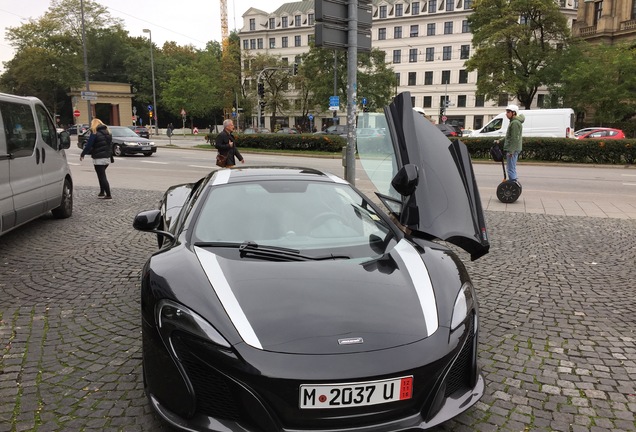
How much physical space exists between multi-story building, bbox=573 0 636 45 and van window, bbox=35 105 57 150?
52106 mm

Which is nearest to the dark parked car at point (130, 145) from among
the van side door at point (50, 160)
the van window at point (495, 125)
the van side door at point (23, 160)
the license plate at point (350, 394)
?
the van side door at point (50, 160)

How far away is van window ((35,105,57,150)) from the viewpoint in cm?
710

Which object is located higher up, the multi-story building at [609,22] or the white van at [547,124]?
the multi-story building at [609,22]

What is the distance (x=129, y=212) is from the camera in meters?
8.98

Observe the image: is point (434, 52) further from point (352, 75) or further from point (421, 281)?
point (421, 281)

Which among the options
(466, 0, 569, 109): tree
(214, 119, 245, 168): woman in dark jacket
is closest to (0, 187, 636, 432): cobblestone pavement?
(214, 119, 245, 168): woman in dark jacket

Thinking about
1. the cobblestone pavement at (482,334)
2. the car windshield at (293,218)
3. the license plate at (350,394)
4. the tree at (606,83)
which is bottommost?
the cobblestone pavement at (482,334)

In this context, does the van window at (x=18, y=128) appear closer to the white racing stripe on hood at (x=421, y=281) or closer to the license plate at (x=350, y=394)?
the white racing stripe on hood at (x=421, y=281)

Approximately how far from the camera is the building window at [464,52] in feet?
238

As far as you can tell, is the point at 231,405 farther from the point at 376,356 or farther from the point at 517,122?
the point at 517,122

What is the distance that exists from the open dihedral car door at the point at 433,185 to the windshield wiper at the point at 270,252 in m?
0.99

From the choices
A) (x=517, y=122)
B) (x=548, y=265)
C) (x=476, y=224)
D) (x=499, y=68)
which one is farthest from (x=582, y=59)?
(x=476, y=224)

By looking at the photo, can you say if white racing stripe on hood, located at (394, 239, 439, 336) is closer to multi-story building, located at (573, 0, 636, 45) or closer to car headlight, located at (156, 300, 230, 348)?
car headlight, located at (156, 300, 230, 348)

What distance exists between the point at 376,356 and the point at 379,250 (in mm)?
1040
